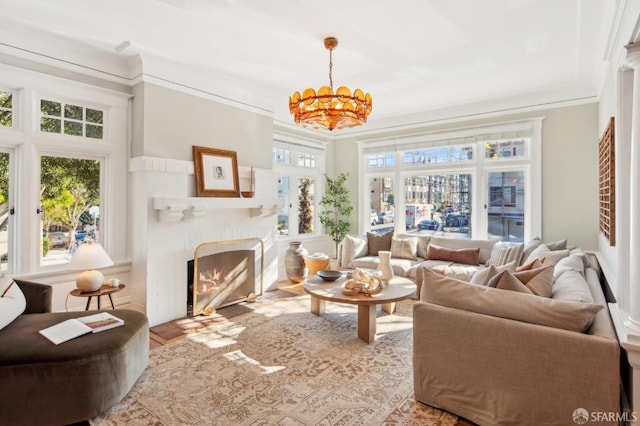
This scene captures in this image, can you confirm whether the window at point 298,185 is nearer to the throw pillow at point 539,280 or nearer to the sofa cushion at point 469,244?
the sofa cushion at point 469,244

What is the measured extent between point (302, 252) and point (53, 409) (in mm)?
3739

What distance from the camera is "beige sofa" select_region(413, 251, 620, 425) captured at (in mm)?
1743

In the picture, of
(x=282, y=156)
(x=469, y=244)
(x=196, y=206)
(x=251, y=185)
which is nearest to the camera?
(x=196, y=206)

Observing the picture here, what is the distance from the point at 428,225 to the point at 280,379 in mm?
4070

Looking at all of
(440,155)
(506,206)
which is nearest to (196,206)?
(440,155)

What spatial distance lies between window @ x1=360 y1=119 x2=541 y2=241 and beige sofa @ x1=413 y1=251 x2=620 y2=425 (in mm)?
2879

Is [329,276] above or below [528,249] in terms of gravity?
below

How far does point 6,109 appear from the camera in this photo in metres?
3.17

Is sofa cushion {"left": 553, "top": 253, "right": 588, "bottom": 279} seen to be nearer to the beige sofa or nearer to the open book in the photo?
the beige sofa

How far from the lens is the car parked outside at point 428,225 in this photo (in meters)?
5.82

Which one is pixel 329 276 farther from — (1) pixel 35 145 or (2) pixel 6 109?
A: (2) pixel 6 109

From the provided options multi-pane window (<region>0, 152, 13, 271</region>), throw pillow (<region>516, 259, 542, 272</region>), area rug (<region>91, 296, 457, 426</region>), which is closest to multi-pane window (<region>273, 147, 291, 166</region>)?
area rug (<region>91, 296, 457, 426</region>)
